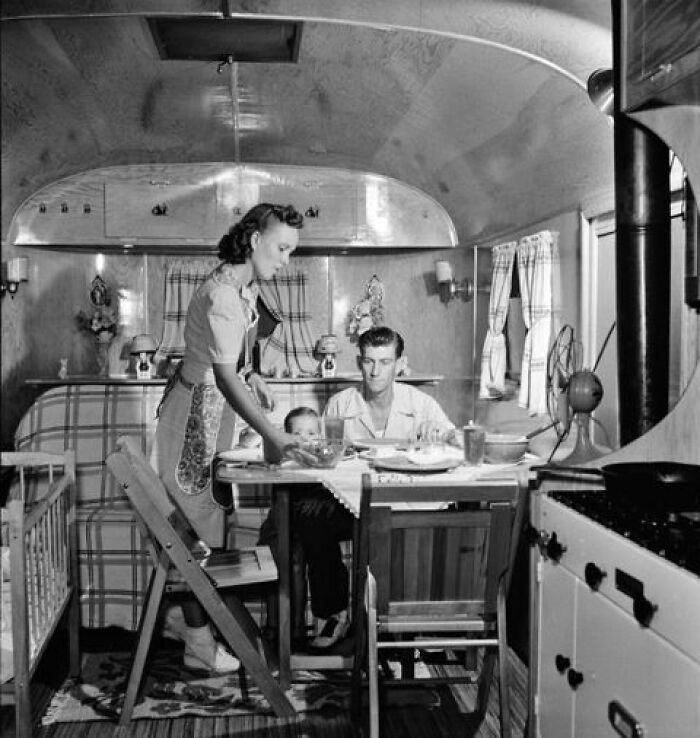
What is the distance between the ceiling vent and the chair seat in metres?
2.36

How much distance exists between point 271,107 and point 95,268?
260cm

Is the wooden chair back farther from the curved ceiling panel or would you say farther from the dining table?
the curved ceiling panel

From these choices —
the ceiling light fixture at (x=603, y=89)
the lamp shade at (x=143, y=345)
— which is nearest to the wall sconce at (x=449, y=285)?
the lamp shade at (x=143, y=345)

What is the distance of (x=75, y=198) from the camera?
258 inches

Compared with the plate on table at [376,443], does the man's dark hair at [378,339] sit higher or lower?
higher

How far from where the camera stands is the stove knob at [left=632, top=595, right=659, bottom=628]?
164 cm

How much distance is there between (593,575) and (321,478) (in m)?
1.08

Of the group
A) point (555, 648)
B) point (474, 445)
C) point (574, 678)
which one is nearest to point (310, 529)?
point (474, 445)

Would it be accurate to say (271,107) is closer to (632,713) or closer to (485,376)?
(485,376)

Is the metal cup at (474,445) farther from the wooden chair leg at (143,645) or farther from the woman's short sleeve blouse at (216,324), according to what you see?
the wooden chair leg at (143,645)

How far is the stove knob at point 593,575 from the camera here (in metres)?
1.87

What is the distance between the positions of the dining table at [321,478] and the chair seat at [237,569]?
109 millimetres

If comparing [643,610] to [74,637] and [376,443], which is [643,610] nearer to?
[376,443]

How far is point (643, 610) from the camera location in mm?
1652
